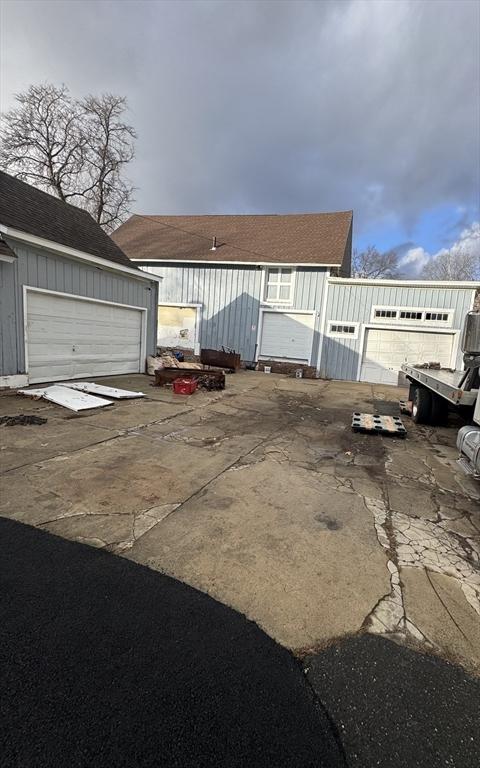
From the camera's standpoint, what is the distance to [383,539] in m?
3.07

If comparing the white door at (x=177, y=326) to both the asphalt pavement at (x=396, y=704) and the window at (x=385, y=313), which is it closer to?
the window at (x=385, y=313)

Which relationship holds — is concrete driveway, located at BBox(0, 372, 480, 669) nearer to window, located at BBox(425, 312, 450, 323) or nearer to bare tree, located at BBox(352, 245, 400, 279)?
window, located at BBox(425, 312, 450, 323)

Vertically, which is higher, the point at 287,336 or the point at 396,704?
the point at 287,336

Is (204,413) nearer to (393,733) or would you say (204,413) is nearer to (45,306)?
(45,306)

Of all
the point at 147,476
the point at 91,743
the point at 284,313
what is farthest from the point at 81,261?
the point at 91,743

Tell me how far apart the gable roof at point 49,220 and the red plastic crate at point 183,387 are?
4512 millimetres

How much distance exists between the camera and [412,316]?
14484 millimetres

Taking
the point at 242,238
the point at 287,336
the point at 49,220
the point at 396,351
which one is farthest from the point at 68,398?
the point at 242,238

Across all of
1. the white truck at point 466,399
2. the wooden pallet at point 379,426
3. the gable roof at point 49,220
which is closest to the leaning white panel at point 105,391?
the gable roof at point 49,220

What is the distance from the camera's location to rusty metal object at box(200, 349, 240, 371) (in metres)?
15.3

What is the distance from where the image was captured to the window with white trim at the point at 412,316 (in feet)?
46.4

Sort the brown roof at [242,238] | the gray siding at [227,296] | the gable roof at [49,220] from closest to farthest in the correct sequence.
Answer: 1. the gable roof at [49,220]
2. the gray siding at [227,296]
3. the brown roof at [242,238]

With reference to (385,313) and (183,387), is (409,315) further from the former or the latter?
(183,387)

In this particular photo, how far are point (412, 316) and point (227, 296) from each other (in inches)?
324
